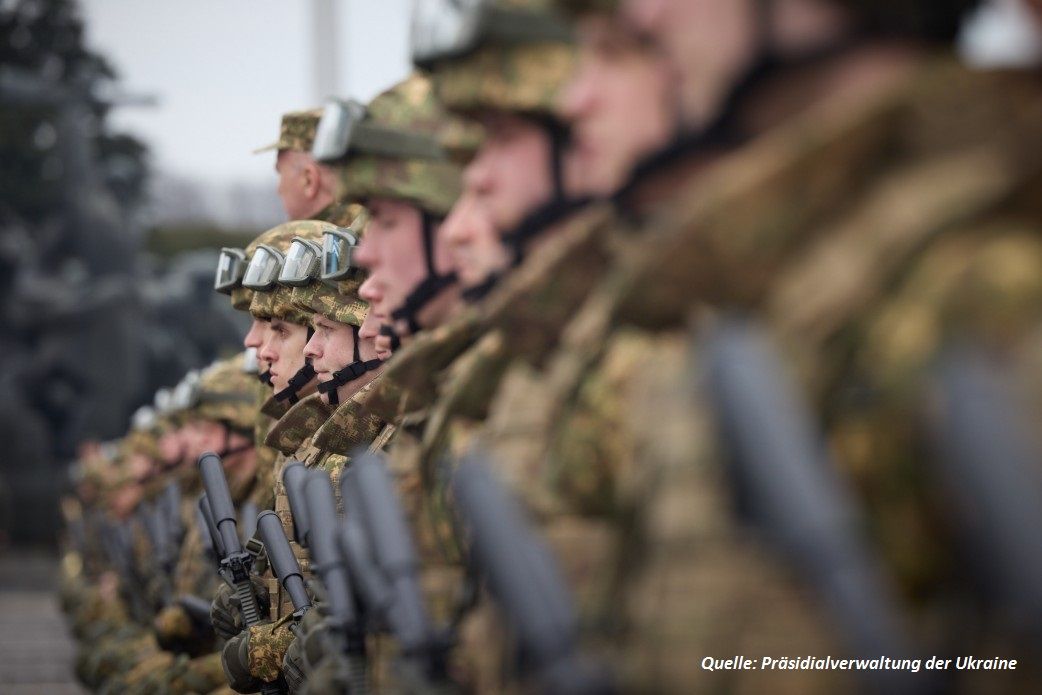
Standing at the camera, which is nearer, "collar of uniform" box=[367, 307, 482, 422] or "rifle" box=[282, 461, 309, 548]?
"collar of uniform" box=[367, 307, 482, 422]

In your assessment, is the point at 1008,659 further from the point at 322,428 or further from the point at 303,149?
the point at 303,149

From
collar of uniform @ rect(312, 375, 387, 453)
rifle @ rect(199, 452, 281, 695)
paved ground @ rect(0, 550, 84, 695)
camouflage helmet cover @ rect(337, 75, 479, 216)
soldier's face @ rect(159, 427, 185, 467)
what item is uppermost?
camouflage helmet cover @ rect(337, 75, 479, 216)

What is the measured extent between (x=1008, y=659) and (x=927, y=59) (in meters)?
1.05

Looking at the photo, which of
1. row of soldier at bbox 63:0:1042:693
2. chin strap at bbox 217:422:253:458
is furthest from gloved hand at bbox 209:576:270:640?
chin strap at bbox 217:422:253:458

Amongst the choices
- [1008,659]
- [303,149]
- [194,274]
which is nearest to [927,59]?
[1008,659]

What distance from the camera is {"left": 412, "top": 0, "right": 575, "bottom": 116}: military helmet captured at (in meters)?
4.57

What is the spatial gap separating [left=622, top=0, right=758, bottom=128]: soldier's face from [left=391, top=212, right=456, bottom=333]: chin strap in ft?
7.23

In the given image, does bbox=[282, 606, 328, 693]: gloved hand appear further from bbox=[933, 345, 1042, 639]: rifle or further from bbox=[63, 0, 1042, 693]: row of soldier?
bbox=[933, 345, 1042, 639]: rifle

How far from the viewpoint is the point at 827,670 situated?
2965 mm

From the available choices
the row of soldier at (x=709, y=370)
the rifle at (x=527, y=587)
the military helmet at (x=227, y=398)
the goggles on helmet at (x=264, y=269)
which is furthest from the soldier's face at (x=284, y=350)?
the rifle at (x=527, y=587)

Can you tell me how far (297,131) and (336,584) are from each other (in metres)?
3.69

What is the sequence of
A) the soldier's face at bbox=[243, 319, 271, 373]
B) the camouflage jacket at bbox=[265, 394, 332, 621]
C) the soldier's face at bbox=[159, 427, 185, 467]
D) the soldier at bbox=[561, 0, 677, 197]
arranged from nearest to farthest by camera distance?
the soldier at bbox=[561, 0, 677, 197]
the camouflage jacket at bbox=[265, 394, 332, 621]
the soldier's face at bbox=[243, 319, 271, 373]
the soldier's face at bbox=[159, 427, 185, 467]

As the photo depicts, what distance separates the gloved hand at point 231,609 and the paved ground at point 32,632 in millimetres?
9425

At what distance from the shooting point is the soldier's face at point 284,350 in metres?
8.32
